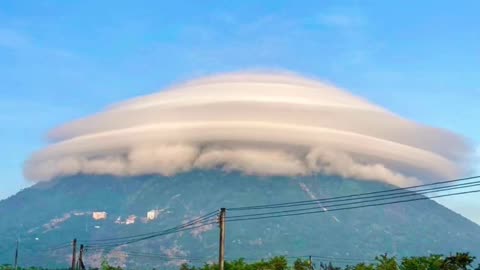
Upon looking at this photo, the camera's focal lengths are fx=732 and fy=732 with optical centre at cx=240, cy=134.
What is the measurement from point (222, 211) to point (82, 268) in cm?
3251

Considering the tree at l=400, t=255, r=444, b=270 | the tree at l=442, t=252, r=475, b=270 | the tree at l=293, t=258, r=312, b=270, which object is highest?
the tree at l=293, t=258, r=312, b=270

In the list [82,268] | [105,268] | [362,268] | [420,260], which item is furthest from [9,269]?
[420,260]

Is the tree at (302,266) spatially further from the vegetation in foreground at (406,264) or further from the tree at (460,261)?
the tree at (460,261)

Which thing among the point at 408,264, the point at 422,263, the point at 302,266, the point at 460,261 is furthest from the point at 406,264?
the point at 302,266

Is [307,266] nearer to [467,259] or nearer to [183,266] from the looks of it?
[183,266]

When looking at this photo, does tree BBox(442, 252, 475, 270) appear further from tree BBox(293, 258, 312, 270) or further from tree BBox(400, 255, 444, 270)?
tree BBox(293, 258, 312, 270)

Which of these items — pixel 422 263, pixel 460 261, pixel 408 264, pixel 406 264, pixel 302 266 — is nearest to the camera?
pixel 460 261

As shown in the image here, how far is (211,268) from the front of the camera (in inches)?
3529

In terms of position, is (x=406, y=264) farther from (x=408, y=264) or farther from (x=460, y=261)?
(x=460, y=261)

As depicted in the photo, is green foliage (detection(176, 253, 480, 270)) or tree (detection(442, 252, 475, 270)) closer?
tree (detection(442, 252, 475, 270))

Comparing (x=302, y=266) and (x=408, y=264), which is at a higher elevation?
(x=302, y=266)

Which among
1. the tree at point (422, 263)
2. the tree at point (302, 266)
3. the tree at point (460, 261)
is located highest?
the tree at point (302, 266)

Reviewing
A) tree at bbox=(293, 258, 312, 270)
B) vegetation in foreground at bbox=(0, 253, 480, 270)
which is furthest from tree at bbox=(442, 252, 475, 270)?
tree at bbox=(293, 258, 312, 270)

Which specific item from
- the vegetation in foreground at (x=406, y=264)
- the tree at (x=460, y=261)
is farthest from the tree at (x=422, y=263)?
the tree at (x=460, y=261)
